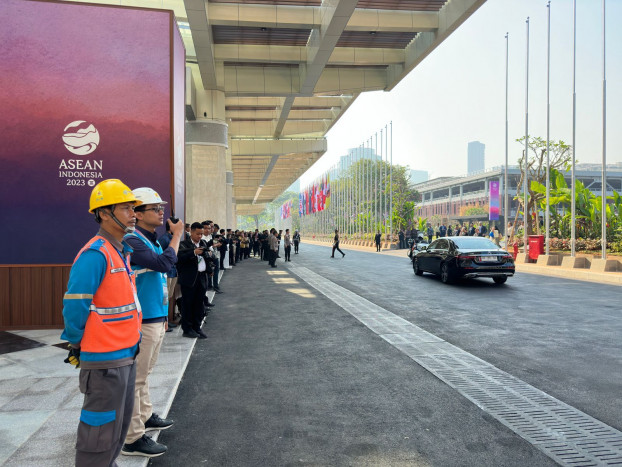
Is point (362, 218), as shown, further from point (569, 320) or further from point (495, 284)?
point (569, 320)

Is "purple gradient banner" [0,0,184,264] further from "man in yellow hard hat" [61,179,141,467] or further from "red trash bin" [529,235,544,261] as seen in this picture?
"red trash bin" [529,235,544,261]

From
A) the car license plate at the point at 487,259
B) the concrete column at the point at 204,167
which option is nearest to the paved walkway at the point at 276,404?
the car license plate at the point at 487,259

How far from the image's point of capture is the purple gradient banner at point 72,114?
825 centimetres

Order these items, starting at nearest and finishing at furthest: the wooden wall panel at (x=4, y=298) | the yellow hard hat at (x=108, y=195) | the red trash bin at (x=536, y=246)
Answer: the yellow hard hat at (x=108, y=195) → the wooden wall panel at (x=4, y=298) → the red trash bin at (x=536, y=246)

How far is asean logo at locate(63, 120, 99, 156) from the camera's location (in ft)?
27.6

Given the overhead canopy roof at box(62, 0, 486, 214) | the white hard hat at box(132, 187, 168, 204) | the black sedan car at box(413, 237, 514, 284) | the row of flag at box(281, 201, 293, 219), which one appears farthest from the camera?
the row of flag at box(281, 201, 293, 219)

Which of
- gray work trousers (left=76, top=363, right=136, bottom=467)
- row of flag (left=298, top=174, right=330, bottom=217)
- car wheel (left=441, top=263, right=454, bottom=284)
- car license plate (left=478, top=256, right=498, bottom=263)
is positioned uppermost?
row of flag (left=298, top=174, right=330, bottom=217)

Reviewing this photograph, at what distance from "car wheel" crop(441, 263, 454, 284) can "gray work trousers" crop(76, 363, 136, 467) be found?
43.0 ft

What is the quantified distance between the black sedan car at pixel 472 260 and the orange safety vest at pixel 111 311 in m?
12.7

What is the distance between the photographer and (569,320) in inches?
351

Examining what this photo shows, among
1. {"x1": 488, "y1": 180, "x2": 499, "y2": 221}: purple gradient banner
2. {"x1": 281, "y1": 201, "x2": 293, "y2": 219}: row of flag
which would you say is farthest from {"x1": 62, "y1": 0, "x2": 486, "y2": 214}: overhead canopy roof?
{"x1": 281, "y1": 201, "x2": 293, "y2": 219}: row of flag

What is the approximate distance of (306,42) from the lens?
60.1 ft

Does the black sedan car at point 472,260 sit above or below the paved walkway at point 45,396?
above

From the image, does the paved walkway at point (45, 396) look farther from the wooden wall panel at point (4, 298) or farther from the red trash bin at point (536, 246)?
the red trash bin at point (536, 246)
